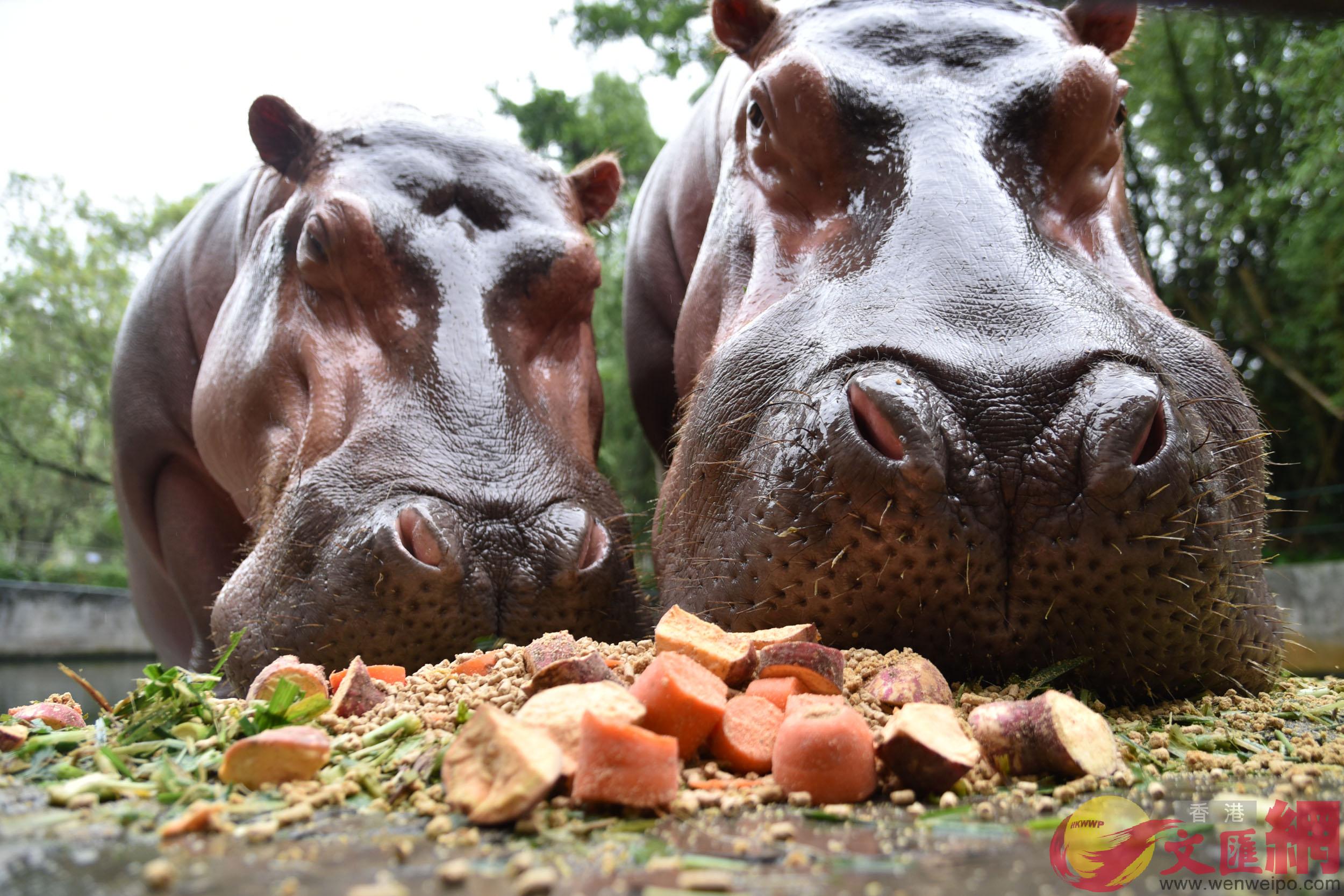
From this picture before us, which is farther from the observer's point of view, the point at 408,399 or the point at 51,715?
the point at 408,399

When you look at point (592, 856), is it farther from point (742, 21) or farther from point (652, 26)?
point (652, 26)

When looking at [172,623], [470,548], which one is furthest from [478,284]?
[172,623]

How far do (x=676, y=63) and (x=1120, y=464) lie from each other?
8.81 m

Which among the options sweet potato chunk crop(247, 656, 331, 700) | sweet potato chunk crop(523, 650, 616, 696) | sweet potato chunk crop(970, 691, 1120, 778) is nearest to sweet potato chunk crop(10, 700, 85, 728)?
sweet potato chunk crop(247, 656, 331, 700)

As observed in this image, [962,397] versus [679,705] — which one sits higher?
[962,397]

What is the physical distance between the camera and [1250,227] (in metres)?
11.5

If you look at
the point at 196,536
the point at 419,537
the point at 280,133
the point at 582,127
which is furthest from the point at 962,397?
the point at 582,127

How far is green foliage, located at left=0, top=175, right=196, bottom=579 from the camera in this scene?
19.1 meters

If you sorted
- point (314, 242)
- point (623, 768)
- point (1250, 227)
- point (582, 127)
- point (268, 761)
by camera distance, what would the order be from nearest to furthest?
point (623, 768) < point (268, 761) < point (314, 242) < point (582, 127) < point (1250, 227)

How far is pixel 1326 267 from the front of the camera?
32.8ft

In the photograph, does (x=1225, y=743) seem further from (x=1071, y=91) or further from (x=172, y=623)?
(x=172, y=623)

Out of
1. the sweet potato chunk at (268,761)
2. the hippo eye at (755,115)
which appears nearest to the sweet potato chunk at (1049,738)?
the sweet potato chunk at (268,761)

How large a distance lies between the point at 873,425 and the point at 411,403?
1.58 metres

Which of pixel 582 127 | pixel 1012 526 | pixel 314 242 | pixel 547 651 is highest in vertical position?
pixel 582 127
